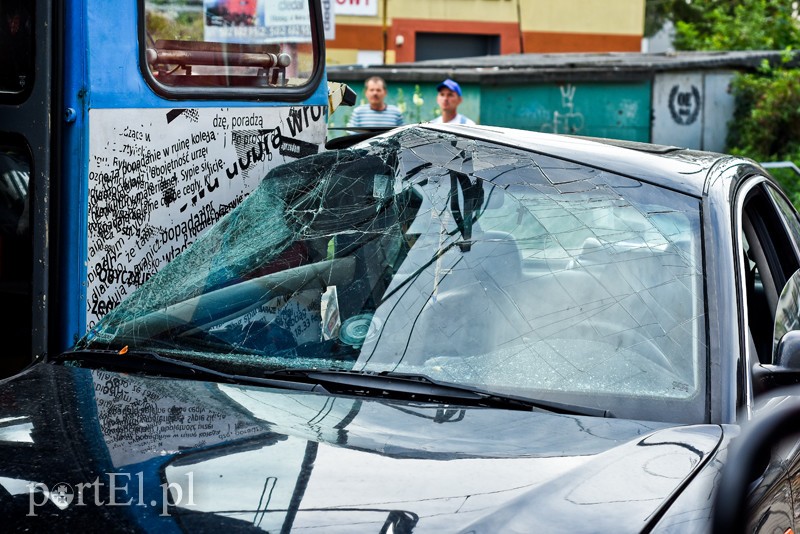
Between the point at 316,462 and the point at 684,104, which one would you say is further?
the point at 684,104

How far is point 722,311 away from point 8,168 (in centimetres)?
254

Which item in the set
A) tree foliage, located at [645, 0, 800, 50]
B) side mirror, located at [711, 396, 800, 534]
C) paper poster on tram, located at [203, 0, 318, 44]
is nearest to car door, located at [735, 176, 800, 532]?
side mirror, located at [711, 396, 800, 534]

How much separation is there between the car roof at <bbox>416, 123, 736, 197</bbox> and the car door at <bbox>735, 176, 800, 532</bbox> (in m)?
0.16

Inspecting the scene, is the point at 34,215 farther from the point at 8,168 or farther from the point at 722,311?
the point at 722,311

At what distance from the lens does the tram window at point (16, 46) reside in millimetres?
3660

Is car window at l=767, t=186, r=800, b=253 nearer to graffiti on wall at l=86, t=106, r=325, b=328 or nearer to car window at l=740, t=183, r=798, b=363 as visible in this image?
car window at l=740, t=183, r=798, b=363

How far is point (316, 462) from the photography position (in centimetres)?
211

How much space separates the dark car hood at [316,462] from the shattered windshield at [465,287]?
6.6 inches

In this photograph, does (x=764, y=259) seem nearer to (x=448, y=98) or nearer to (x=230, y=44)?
(x=230, y=44)

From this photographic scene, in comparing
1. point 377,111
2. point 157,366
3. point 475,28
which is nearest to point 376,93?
point 377,111

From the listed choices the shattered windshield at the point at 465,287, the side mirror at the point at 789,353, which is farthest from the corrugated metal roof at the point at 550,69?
the side mirror at the point at 789,353

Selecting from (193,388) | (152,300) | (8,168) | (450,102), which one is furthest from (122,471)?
(450,102)

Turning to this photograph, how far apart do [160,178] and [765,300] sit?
217 centimetres

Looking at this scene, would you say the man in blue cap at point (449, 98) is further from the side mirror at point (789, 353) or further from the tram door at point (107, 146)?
the side mirror at point (789, 353)
